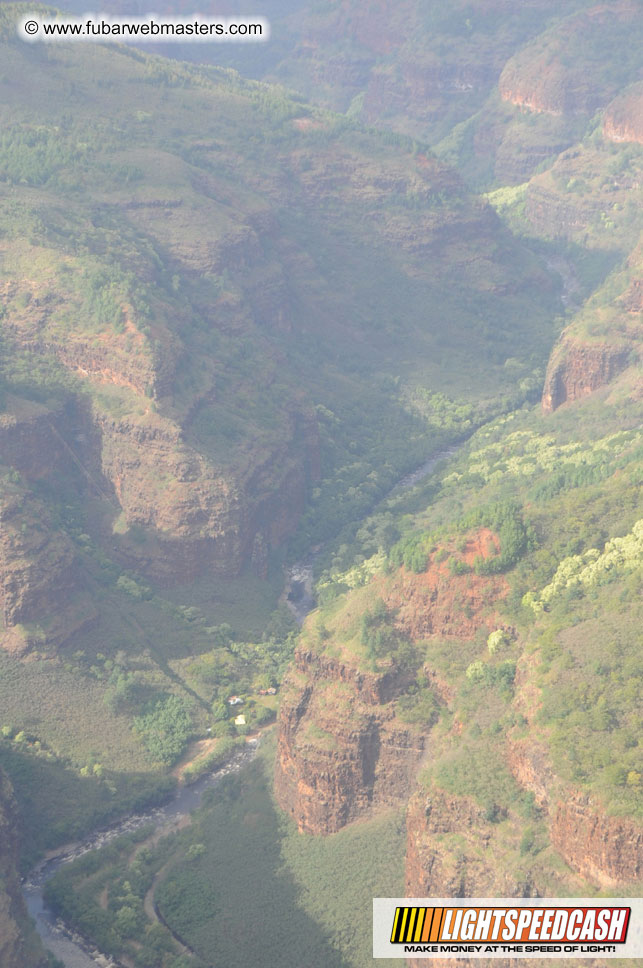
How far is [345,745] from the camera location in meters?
91.6

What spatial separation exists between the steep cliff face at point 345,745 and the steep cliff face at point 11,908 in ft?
55.8

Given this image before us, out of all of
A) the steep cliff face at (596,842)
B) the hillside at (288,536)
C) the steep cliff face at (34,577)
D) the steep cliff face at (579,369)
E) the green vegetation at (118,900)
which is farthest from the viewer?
the steep cliff face at (579,369)

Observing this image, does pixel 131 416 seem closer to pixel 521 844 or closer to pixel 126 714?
pixel 126 714

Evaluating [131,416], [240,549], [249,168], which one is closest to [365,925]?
[240,549]

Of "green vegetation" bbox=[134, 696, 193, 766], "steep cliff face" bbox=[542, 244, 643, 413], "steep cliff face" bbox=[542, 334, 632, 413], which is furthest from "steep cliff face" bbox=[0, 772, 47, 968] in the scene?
"steep cliff face" bbox=[542, 244, 643, 413]

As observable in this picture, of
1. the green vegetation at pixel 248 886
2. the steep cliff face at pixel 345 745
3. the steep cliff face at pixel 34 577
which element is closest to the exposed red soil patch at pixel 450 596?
the steep cliff face at pixel 345 745

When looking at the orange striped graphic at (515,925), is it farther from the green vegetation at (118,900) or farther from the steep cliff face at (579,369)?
the steep cliff face at (579,369)

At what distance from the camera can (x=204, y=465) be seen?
13275 centimetres

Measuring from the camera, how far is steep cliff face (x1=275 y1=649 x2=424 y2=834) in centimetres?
9094

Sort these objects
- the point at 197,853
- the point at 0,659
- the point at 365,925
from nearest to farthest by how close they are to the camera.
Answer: the point at 365,925 → the point at 197,853 → the point at 0,659

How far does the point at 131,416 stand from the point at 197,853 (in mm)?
47517

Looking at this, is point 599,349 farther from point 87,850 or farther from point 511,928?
point 511,928

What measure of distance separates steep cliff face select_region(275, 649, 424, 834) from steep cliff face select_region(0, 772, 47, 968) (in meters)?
17.0

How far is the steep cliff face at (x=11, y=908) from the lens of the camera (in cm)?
8275
